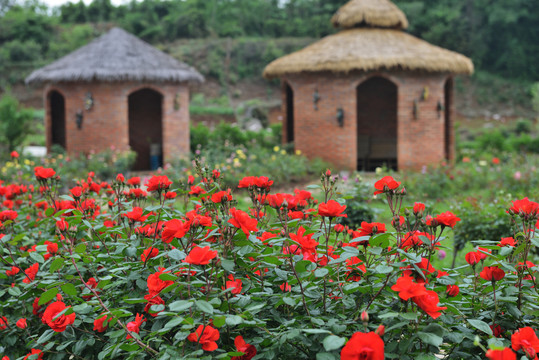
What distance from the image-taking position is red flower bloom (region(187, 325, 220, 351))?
194 centimetres

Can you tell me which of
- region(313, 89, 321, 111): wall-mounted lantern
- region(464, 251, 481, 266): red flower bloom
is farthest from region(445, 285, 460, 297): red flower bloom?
region(313, 89, 321, 111): wall-mounted lantern

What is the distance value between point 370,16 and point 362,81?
2092mm

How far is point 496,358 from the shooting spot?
5.01 ft

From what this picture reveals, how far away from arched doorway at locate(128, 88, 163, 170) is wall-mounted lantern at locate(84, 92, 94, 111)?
2356 mm

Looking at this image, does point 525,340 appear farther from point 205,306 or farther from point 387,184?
point 205,306

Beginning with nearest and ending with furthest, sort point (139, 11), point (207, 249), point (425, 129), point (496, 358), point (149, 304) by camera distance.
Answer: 1. point (496, 358)
2. point (207, 249)
3. point (149, 304)
4. point (425, 129)
5. point (139, 11)

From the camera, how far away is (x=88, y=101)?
14.1 m

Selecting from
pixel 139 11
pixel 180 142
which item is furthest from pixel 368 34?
pixel 139 11

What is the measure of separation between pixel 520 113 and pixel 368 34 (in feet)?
85.3

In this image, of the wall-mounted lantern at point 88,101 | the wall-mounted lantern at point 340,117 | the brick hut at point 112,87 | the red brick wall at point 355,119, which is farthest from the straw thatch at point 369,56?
the wall-mounted lantern at point 88,101

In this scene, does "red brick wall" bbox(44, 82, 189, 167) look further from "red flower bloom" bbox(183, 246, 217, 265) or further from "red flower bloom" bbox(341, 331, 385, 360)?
"red flower bloom" bbox(341, 331, 385, 360)

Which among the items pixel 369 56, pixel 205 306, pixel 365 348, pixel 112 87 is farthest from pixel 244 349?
pixel 112 87

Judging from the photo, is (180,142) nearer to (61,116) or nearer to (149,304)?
(61,116)

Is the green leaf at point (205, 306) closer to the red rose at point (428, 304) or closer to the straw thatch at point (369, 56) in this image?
the red rose at point (428, 304)
